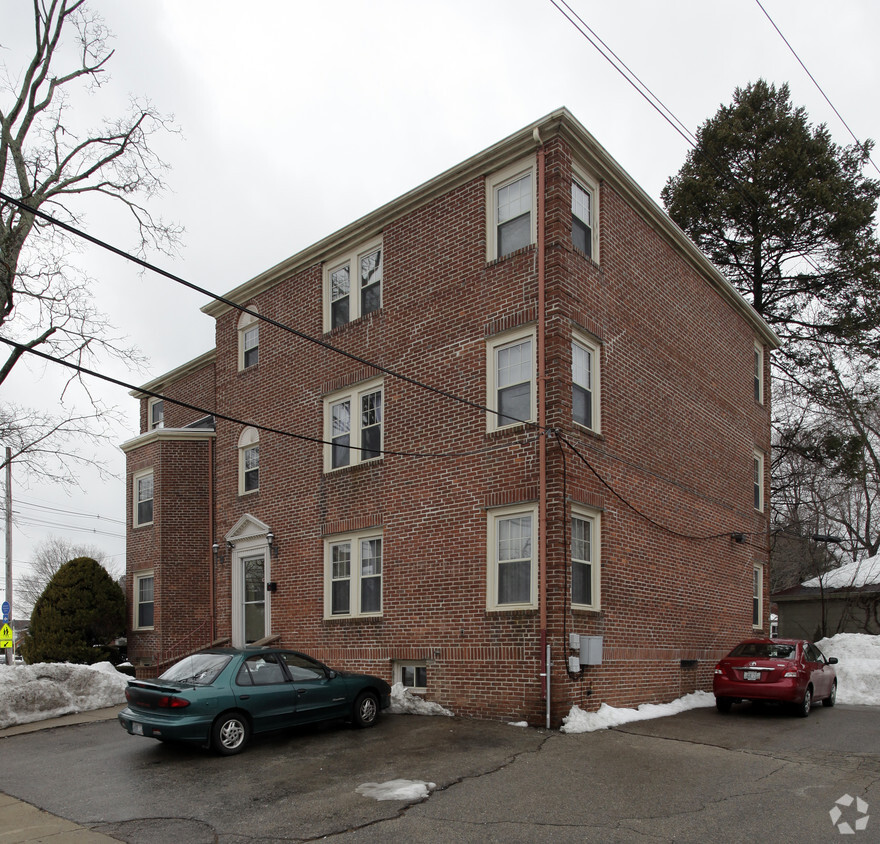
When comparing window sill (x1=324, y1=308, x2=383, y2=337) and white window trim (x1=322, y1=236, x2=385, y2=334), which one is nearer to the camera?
window sill (x1=324, y1=308, x2=383, y2=337)

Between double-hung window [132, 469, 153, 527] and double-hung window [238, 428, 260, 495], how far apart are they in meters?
4.33

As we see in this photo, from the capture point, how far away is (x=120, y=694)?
1661 centimetres

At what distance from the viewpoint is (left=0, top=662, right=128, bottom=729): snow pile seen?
14734 mm

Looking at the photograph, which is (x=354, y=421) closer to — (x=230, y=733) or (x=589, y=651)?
(x=589, y=651)

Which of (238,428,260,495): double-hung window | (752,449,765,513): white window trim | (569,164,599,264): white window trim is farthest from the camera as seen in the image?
(752,449,765,513): white window trim

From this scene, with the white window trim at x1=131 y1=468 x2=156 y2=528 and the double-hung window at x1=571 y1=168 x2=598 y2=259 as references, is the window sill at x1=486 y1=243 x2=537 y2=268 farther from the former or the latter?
the white window trim at x1=131 y1=468 x2=156 y2=528

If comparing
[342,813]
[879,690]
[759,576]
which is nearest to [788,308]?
[759,576]

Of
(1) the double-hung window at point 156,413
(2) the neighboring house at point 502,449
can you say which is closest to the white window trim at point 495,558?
(2) the neighboring house at point 502,449

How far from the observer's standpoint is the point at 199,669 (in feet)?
37.8

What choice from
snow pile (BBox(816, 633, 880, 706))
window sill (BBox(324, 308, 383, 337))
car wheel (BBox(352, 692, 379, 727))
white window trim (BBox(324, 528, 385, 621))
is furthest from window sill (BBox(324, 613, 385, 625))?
snow pile (BBox(816, 633, 880, 706))

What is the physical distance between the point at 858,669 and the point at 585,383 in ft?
35.4

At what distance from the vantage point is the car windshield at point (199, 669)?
11266mm

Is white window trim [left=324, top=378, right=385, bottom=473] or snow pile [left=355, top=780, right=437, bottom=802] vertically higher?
white window trim [left=324, top=378, right=385, bottom=473]

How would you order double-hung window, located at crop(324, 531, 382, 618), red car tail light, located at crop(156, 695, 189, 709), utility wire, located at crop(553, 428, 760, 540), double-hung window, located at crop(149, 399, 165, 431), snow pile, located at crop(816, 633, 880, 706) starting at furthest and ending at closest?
double-hung window, located at crop(149, 399, 165, 431) → snow pile, located at crop(816, 633, 880, 706) → double-hung window, located at crop(324, 531, 382, 618) → utility wire, located at crop(553, 428, 760, 540) → red car tail light, located at crop(156, 695, 189, 709)
